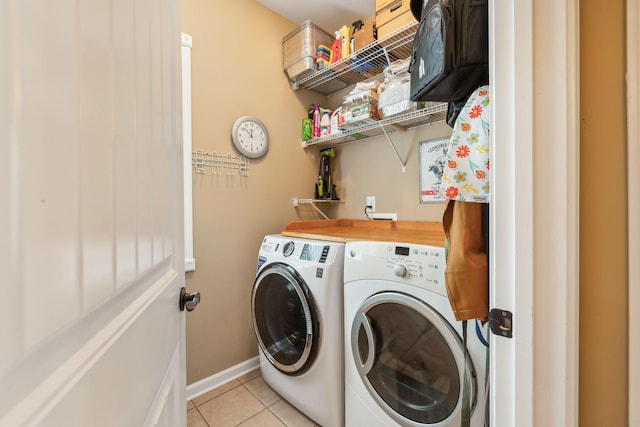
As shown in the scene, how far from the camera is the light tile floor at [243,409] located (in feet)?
4.57

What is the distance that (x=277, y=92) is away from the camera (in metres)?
2.04

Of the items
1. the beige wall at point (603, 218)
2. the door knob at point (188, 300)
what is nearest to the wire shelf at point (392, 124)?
the beige wall at point (603, 218)

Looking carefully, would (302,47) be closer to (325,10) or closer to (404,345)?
(325,10)

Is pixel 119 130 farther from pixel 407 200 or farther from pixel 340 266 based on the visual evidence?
pixel 407 200

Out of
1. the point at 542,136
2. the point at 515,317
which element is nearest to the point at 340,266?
the point at 515,317

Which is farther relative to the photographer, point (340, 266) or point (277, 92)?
point (277, 92)

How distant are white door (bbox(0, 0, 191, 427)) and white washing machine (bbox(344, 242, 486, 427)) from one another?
81 cm

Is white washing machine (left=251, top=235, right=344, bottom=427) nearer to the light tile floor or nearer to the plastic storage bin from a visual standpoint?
the light tile floor

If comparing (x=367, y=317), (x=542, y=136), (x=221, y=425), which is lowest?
(x=221, y=425)

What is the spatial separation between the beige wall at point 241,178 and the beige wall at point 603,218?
1179 millimetres

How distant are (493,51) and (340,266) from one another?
38.6 inches

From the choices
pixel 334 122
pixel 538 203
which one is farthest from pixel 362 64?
pixel 538 203

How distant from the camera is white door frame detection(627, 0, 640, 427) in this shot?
483mm

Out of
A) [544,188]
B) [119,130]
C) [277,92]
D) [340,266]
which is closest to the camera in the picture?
[119,130]
